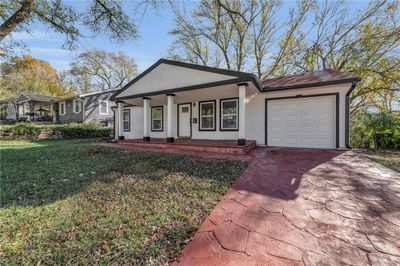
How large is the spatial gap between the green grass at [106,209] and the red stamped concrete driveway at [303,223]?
338 millimetres

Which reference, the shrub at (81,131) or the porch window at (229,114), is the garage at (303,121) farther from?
the shrub at (81,131)

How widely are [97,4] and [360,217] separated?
11906 mm

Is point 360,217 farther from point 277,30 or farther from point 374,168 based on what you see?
point 277,30

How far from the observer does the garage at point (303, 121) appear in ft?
24.7

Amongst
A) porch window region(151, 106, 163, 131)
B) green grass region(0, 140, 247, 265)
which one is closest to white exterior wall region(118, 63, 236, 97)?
porch window region(151, 106, 163, 131)

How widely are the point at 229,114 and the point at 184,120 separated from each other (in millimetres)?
2797

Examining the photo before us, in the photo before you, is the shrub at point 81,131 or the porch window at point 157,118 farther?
the shrub at point 81,131

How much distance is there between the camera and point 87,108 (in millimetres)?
19188

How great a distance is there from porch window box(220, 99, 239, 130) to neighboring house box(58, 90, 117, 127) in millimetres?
13744

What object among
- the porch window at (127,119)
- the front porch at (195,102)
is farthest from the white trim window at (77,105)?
the front porch at (195,102)

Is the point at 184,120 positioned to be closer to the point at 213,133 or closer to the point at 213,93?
the point at 213,133

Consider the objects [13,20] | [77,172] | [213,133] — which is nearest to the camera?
[77,172]

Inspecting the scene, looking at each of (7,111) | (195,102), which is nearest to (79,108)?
(195,102)

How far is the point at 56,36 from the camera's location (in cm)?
949
